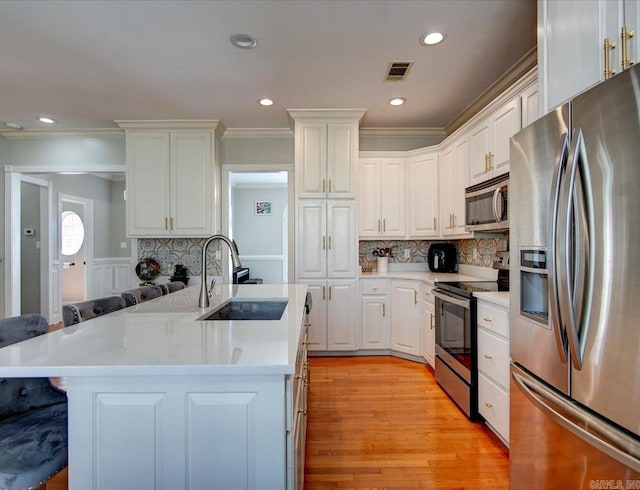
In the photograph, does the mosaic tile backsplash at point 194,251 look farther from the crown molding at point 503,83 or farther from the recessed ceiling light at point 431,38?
the recessed ceiling light at point 431,38

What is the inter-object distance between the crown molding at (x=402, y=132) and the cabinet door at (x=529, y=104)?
1.93 m

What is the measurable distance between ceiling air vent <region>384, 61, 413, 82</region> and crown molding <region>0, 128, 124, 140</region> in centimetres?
332

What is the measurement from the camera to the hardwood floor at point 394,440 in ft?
5.94

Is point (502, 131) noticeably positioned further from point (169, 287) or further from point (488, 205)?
point (169, 287)

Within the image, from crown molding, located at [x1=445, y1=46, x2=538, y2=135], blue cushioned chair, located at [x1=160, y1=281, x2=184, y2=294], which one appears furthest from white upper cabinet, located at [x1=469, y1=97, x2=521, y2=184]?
blue cushioned chair, located at [x1=160, y1=281, x2=184, y2=294]

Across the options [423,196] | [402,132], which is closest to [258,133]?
[402,132]

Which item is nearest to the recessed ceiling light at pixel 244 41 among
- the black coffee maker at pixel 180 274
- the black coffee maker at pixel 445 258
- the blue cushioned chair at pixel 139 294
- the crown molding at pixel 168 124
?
the crown molding at pixel 168 124

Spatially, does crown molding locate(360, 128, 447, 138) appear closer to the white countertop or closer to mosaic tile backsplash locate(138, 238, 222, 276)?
mosaic tile backsplash locate(138, 238, 222, 276)

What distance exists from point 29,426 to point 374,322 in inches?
119

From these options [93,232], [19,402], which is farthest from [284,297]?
[93,232]

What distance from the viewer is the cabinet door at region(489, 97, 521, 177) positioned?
235cm

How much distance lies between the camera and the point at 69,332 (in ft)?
4.26

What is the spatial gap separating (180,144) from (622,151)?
396 cm

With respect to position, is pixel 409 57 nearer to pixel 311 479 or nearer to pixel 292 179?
pixel 292 179
